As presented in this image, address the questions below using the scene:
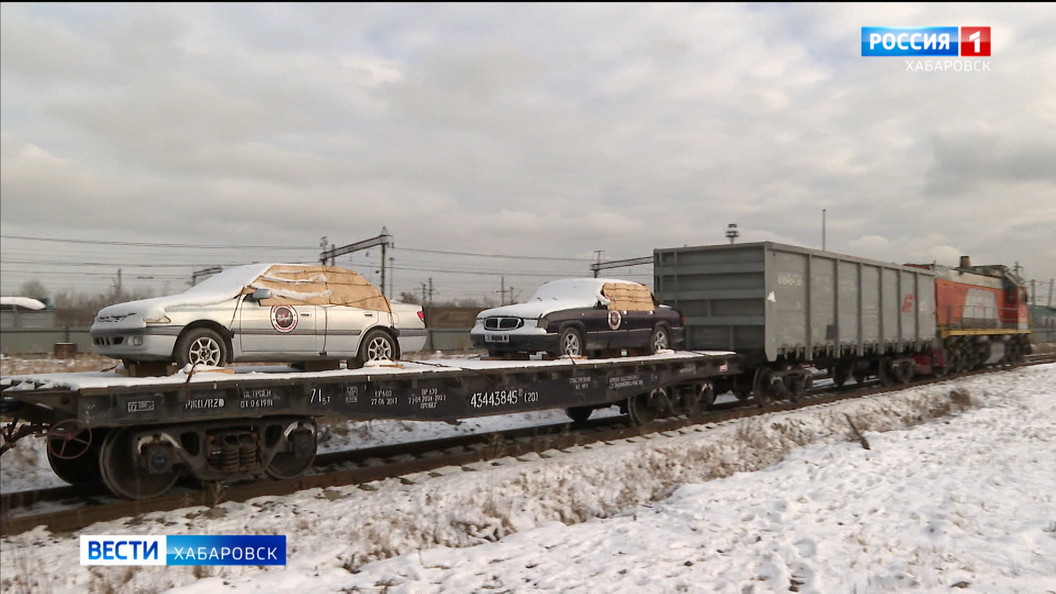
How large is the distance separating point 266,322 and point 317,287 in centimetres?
83

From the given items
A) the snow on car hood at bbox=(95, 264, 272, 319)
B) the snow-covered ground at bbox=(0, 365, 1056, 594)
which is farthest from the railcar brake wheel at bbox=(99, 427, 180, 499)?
the snow on car hood at bbox=(95, 264, 272, 319)

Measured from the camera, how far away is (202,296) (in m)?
7.31

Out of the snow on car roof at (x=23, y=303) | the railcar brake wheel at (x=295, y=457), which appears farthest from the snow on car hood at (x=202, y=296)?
the snow on car roof at (x=23, y=303)

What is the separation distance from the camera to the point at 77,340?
3300 centimetres

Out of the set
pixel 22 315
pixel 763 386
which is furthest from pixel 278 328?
pixel 22 315

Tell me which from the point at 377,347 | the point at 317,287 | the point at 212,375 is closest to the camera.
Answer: the point at 212,375

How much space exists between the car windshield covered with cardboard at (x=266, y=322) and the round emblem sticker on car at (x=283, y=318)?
11 millimetres

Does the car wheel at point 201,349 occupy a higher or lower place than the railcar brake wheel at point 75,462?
higher

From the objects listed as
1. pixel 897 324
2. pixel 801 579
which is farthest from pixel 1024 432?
pixel 801 579

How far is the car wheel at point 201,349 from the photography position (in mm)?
7020

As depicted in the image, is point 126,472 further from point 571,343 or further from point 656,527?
point 571,343

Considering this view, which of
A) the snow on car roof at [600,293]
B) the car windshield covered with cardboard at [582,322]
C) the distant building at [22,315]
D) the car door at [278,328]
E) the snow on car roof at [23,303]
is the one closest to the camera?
the car door at [278,328]

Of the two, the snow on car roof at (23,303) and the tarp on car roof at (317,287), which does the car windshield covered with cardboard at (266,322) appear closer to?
the tarp on car roof at (317,287)

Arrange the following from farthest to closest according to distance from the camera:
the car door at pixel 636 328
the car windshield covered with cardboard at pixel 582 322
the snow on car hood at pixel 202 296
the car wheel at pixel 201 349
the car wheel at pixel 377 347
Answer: the car door at pixel 636 328
the car windshield covered with cardboard at pixel 582 322
the car wheel at pixel 377 347
the car wheel at pixel 201 349
the snow on car hood at pixel 202 296
